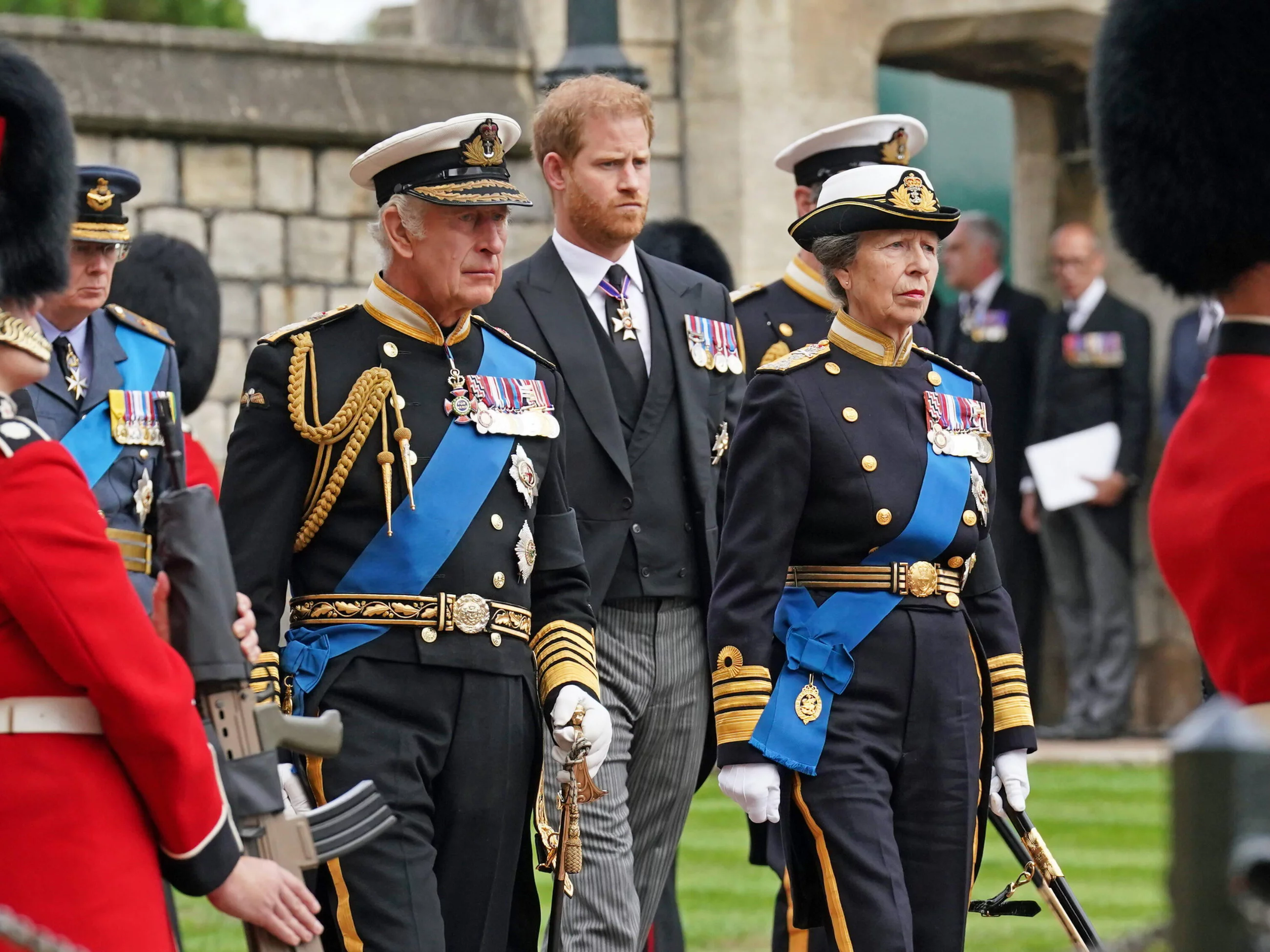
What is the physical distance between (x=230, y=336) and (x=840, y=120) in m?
3.04

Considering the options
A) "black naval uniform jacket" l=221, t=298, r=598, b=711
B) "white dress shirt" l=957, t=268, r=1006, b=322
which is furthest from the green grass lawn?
"white dress shirt" l=957, t=268, r=1006, b=322

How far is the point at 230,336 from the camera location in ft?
35.3

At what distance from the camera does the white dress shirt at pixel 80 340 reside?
21.1 ft

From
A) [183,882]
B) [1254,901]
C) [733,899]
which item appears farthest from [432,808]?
[733,899]

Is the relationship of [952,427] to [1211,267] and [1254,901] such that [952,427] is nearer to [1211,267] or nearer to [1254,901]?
[1211,267]

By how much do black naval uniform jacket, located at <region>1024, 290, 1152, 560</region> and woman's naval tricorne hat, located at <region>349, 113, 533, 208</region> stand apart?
23.0 ft

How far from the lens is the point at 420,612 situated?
4.82m

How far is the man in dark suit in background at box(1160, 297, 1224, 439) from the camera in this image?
37.9 ft

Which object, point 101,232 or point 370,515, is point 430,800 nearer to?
point 370,515

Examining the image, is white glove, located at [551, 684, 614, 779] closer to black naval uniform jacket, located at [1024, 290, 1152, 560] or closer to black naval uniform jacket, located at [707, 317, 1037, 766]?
black naval uniform jacket, located at [707, 317, 1037, 766]

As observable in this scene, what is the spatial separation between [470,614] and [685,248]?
3.06 meters

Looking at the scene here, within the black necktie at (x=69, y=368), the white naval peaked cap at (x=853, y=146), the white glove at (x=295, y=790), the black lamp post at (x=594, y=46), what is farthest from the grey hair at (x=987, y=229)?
the white glove at (x=295, y=790)

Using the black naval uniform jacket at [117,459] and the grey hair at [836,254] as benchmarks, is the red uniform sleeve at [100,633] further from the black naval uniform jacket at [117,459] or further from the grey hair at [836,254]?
the black naval uniform jacket at [117,459]

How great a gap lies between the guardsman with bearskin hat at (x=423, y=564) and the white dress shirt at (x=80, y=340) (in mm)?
1603
